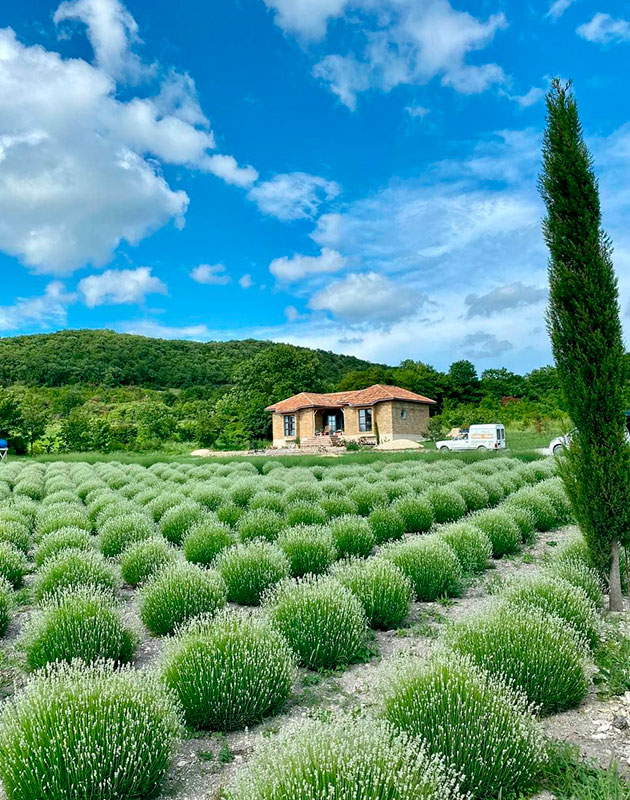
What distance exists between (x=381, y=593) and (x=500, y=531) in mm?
3636

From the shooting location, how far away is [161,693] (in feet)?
11.6

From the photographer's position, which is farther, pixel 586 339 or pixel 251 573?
pixel 251 573

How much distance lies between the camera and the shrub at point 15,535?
28.7ft

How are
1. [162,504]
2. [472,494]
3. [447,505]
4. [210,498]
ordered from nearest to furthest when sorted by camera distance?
[447,505], [162,504], [472,494], [210,498]

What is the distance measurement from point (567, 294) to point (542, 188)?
132cm

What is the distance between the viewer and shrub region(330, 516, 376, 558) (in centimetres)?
808

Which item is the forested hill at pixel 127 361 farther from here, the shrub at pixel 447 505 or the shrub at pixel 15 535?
the shrub at pixel 15 535

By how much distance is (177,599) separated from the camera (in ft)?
18.2

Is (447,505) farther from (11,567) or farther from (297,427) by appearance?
(297,427)

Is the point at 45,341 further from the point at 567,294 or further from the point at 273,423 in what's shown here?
the point at 567,294

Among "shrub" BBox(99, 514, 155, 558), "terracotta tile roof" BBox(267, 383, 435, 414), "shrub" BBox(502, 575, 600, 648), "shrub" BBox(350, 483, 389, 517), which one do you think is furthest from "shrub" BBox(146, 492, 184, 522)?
"terracotta tile roof" BBox(267, 383, 435, 414)

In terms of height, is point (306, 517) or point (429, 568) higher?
point (306, 517)

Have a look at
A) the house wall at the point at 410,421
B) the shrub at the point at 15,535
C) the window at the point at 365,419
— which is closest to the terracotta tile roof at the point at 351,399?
the house wall at the point at 410,421

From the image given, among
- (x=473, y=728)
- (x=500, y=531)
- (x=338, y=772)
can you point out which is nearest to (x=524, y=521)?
(x=500, y=531)
